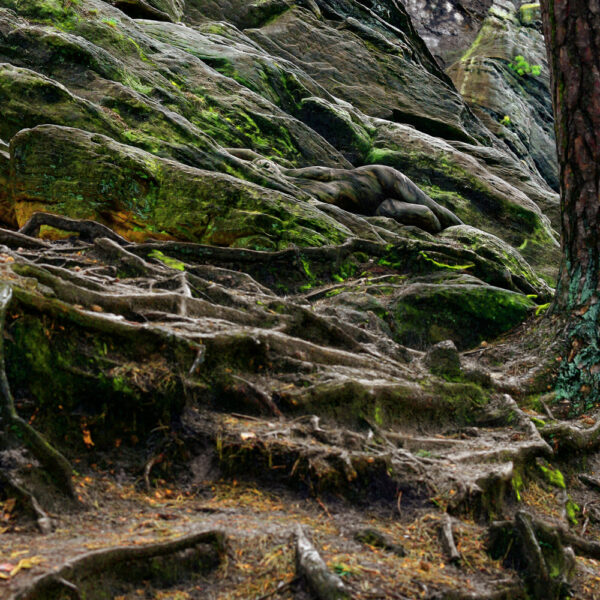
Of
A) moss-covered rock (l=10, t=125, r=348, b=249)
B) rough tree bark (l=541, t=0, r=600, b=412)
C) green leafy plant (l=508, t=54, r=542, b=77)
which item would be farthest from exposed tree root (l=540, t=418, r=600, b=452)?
green leafy plant (l=508, t=54, r=542, b=77)

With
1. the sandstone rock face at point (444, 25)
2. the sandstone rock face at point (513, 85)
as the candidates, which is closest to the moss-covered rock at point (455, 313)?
the sandstone rock face at point (513, 85)

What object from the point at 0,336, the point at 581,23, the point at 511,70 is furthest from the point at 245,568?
the point at 511,70

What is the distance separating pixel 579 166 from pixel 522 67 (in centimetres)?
3053

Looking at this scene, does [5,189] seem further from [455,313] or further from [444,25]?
[444,25]

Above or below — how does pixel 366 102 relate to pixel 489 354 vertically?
above

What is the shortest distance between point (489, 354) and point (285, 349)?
3.96 meters

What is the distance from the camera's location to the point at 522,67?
33.9m

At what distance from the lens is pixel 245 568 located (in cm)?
345

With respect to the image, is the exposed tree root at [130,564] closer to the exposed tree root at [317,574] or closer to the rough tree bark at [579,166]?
the exposed tree root at [317,574]

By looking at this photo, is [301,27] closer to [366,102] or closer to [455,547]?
[366,102]

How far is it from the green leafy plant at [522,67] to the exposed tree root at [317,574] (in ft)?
118

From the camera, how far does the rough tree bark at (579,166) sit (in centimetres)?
717

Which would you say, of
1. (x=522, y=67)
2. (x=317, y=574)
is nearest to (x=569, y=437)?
(x=317, y=574)

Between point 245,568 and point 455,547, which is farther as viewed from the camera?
point 455,547
